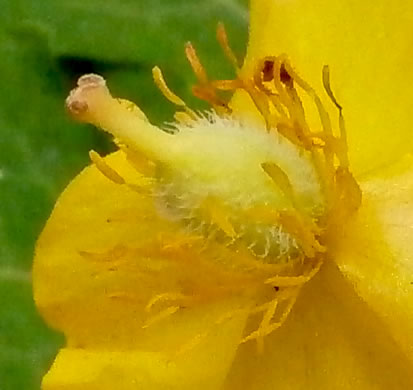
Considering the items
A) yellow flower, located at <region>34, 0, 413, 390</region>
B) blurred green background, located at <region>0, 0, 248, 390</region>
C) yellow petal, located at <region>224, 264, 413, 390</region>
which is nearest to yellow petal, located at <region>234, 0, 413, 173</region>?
yellow flower, located at <region>34, 0, 413, 390</region>

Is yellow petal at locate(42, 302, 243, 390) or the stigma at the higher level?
the stigma

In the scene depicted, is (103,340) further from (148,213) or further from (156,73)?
(156,73)

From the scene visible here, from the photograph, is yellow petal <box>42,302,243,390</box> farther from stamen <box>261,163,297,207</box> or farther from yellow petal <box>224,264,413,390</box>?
stamen <box>261,163,297,207</box>

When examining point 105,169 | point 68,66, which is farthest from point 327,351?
point 68,66

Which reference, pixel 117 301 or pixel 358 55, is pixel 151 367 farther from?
pixel 358 55

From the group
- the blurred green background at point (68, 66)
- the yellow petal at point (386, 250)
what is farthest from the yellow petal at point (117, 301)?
the blurred green background at point (68, 66)

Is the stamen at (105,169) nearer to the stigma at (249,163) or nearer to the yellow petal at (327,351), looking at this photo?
the stigma at (249,163)

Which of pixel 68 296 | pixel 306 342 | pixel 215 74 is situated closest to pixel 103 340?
pixel 68 296
